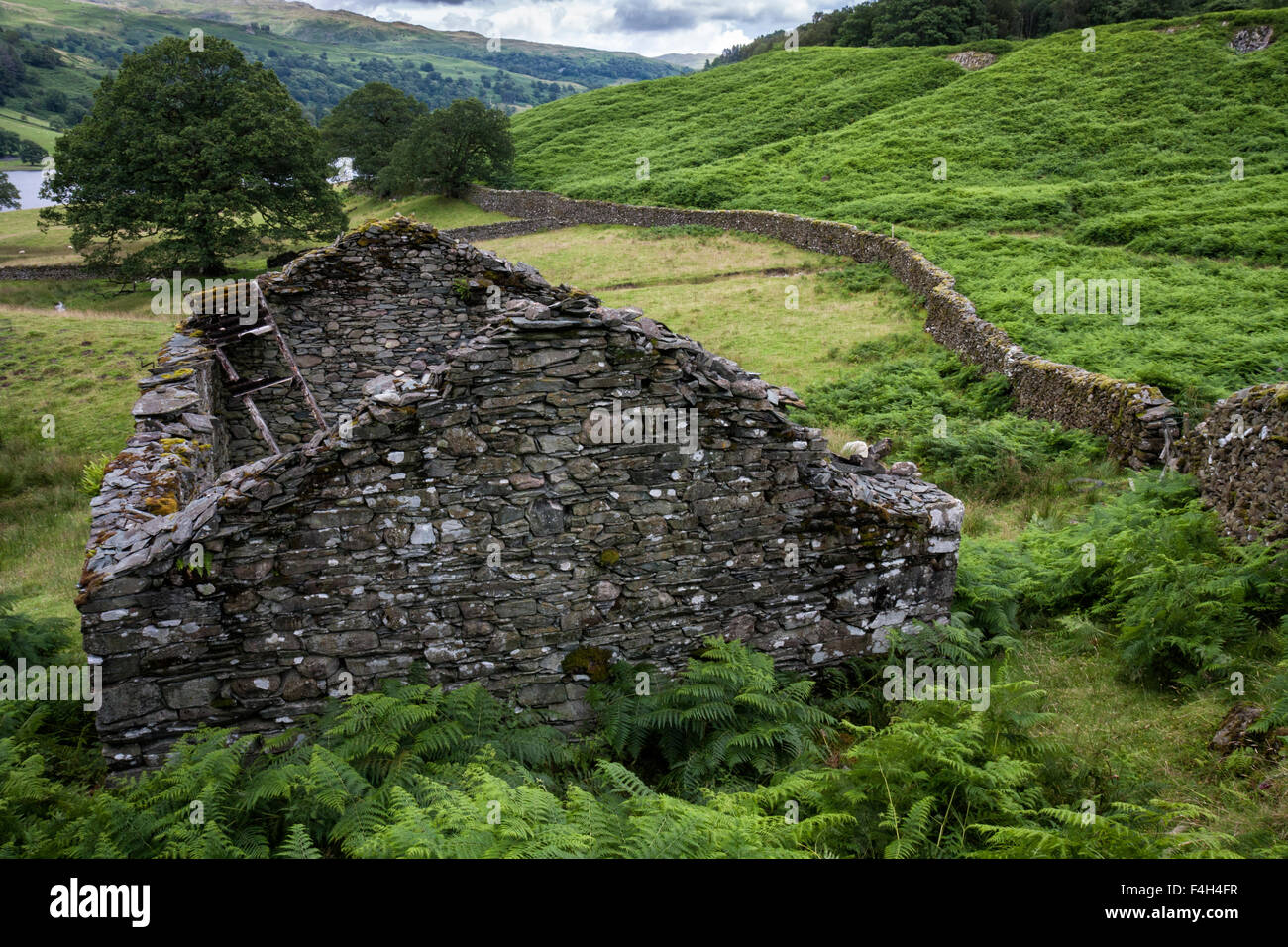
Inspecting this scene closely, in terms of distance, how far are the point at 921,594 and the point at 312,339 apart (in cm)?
998

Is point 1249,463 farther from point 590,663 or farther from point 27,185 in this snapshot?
point 27,185

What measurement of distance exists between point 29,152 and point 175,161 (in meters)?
115

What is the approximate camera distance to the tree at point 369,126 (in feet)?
222

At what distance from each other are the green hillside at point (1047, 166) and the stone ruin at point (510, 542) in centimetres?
1007

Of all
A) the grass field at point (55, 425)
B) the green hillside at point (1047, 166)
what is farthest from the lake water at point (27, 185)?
the grass field at point (55, 425)

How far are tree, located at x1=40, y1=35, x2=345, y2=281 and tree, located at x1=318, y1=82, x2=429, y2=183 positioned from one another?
3222 cm

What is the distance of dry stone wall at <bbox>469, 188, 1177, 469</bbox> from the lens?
1260 centimetres

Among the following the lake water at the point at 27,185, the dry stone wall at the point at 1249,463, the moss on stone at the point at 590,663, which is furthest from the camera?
the lake water at the point at 27,185

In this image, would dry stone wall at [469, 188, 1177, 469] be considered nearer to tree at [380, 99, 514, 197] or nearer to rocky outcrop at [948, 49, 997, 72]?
tree at [380, 99, 514, 197]

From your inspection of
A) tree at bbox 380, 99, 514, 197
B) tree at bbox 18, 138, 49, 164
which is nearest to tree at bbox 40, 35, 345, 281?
tree at bbox 380, 99, 514, 197

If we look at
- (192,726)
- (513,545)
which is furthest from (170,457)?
(513,545)

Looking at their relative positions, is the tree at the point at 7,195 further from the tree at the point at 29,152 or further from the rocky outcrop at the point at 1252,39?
the rocky outcrop at the point at 1252,39

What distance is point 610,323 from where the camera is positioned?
6617 mm

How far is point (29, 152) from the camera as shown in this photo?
4496 inches
